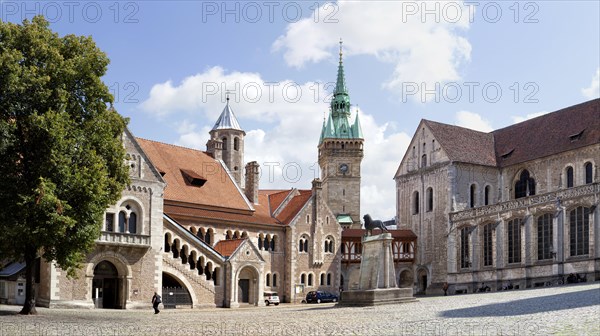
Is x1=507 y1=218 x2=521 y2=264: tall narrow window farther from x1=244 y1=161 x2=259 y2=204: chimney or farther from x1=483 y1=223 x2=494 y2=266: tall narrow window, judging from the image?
→ x1=244 y1=161 x2=259 y2=204: chimney

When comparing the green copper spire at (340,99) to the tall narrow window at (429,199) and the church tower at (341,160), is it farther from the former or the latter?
the tall narrow window at (429,199)

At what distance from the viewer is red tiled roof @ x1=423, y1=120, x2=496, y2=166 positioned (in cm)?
6925

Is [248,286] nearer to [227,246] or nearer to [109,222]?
[227,246]

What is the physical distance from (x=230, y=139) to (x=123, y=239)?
25.3 m

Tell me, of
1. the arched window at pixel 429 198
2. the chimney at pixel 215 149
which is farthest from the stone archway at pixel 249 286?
the arched window at pixel 429 198

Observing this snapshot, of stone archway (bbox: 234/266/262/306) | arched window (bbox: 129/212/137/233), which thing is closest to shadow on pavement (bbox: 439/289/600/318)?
arched window (bbox: 129/212/137/233)

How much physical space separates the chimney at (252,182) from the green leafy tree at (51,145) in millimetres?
30729

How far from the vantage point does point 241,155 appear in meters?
69.4

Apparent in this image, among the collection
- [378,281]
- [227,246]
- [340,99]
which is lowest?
[378,281]

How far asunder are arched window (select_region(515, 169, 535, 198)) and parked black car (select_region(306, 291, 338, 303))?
20.5 meters

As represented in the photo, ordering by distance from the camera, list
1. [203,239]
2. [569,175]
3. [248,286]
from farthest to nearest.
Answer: [569,175] → [203,239] → [248,286]

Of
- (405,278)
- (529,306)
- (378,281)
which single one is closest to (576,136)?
(405,278)

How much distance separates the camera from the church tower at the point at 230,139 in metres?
68.1

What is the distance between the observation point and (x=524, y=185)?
67750mm
